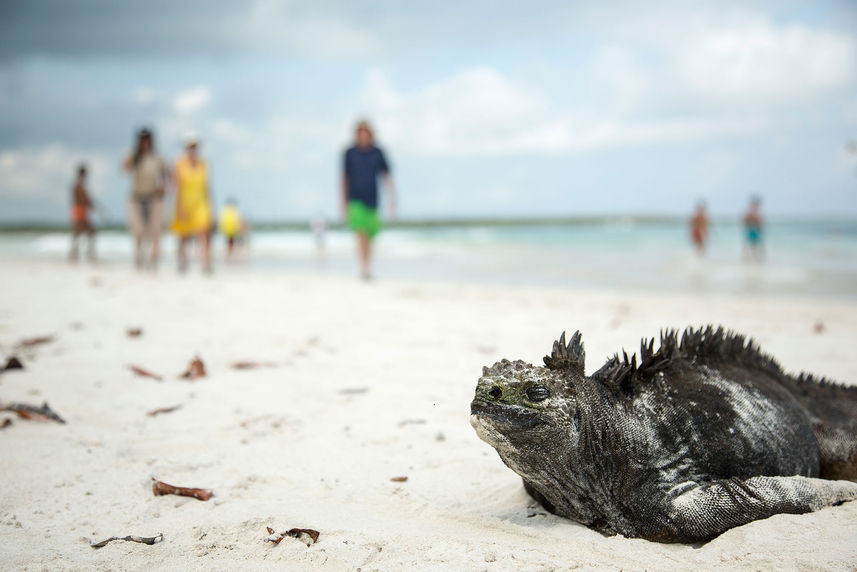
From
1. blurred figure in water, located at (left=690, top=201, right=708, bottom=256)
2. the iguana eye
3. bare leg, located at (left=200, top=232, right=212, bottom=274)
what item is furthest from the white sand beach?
blurred figure in water, located at (left=690, top=201, right=708, bottom=256)

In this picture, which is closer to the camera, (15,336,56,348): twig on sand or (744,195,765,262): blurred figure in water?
(15,336,56,348): twig on sand

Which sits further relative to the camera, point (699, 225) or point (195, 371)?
point (699, 225)

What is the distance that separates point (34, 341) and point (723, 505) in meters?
5.82


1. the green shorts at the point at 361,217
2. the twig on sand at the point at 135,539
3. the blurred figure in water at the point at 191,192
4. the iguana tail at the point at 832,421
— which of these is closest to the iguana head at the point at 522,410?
the twig on sand at the point at 135,539

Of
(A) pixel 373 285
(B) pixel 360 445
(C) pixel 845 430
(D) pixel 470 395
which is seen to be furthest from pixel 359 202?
(C) pixel 845 430

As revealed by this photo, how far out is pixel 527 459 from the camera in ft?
8.78

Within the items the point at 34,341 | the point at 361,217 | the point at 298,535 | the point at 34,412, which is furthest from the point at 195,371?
the point at 361,217

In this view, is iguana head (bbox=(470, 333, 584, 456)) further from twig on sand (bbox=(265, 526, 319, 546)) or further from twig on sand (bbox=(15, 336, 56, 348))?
twig on sand (bbox=(15, 336, 56, 348))

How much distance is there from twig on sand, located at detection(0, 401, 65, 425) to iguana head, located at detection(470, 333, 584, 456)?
2.83 meters

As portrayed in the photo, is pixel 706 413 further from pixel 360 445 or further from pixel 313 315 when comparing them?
pixel 313 315

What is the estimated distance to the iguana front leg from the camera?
270 cm

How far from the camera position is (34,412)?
412cm

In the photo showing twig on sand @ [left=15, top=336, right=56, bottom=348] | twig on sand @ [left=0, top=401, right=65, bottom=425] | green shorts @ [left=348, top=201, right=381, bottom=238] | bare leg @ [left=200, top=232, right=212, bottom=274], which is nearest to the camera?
twig on sand @ [left=0, top=401, right=65, bottom=425]

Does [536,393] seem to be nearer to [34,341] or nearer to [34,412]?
[34,412]
